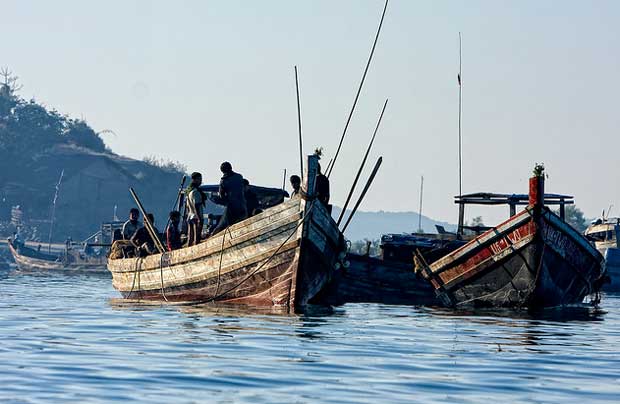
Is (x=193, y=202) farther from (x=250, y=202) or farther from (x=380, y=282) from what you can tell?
(x=380, y=282)

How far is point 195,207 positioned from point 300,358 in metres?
10.7

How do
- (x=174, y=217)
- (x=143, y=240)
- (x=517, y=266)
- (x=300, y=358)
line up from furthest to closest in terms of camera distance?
(x=143, y=240), (x=174, y=217), (x=517, y=266), (x=300, y=358)

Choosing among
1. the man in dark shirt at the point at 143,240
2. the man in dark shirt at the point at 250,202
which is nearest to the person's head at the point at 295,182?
the man in dark shirt at the point at 250,202

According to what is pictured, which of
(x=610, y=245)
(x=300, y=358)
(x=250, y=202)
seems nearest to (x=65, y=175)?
(x=610, y=245)

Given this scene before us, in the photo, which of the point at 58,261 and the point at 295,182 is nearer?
the point at 295,182

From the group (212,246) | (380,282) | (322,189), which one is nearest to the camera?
(322,189)

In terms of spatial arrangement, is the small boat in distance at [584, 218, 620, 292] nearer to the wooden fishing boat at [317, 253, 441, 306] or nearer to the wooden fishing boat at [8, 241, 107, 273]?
the wooden fishing boat at [317, 253, 441, 306]

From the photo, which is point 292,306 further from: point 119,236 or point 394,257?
point 119,236

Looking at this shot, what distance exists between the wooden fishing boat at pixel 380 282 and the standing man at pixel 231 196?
444 centimetres

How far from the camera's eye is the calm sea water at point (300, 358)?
1144 cm

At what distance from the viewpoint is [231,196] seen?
23766mm

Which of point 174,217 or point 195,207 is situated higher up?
point 195,207

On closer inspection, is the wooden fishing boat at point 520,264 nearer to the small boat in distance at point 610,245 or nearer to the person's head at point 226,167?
the person's head at point 226,167

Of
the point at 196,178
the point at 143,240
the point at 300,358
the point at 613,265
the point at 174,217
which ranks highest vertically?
the point at 613,265
